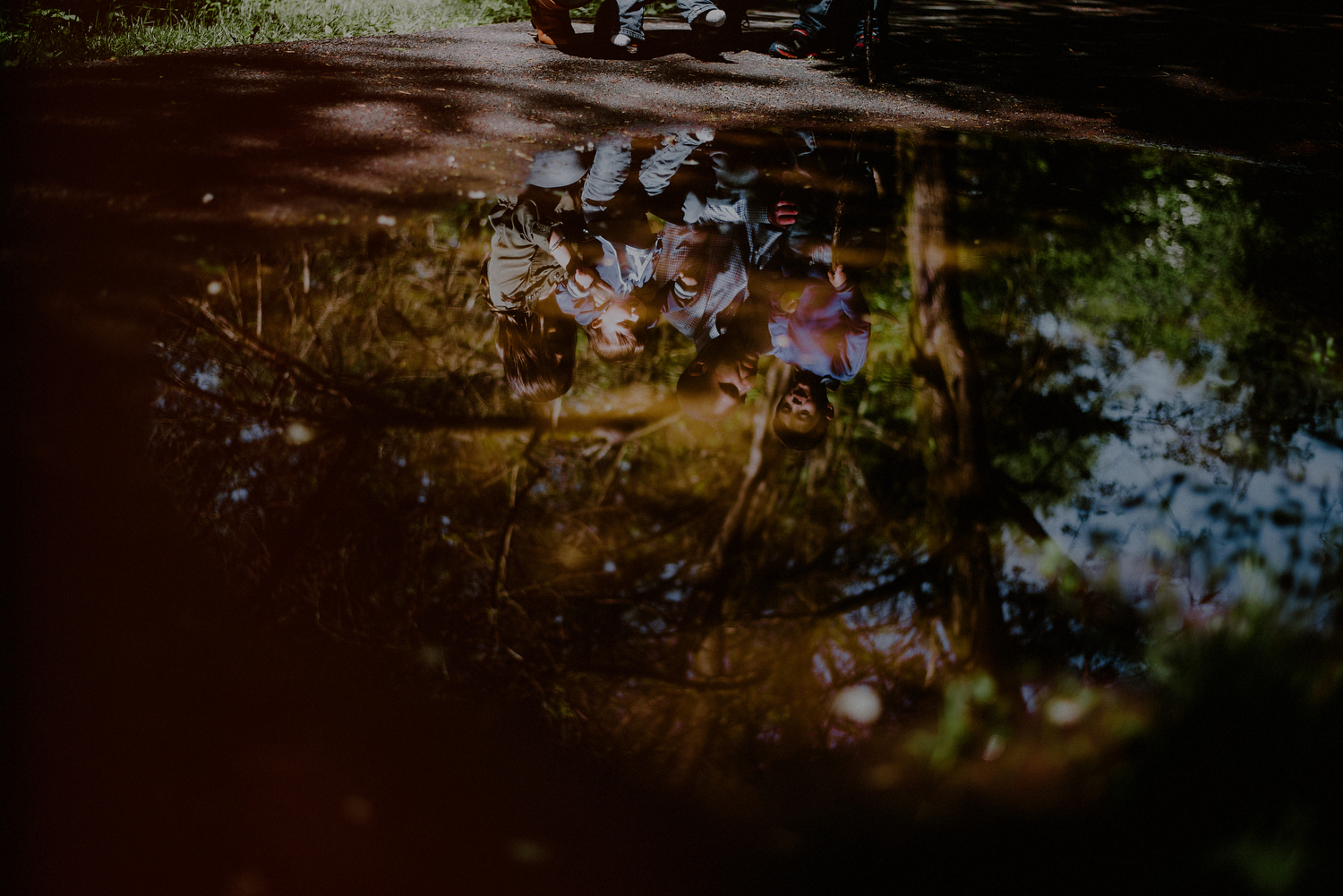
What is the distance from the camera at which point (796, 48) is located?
7.34 metres

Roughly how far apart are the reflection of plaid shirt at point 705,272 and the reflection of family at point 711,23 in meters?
4.27

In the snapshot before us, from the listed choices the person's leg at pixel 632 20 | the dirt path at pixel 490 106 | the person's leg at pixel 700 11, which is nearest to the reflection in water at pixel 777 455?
the dirt path at pixel 490 106

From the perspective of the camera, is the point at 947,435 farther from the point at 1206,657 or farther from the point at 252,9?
the point at 252,9

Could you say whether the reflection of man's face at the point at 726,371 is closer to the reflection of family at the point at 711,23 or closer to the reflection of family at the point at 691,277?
the reflection of family at the point at 691,277

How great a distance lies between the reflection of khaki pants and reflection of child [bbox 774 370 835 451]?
5.57m

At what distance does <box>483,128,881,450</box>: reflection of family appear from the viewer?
Result: 9.60 feet

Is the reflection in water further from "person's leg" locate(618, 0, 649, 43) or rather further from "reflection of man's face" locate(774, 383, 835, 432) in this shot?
"person's leg" locate(618, 0, 649, 43)

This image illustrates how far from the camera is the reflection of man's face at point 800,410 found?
2.72 m

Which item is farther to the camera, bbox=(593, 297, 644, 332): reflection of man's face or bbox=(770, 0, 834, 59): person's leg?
bbox=(770, 0, 834, 59): person's leg

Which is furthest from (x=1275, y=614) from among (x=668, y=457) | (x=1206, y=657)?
(x=668, y=457)

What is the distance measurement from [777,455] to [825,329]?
823 mm

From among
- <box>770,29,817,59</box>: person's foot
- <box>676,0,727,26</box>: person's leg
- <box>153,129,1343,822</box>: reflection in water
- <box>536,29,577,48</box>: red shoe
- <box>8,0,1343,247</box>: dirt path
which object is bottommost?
<box>153,129,1343,822</box>: reflection in water

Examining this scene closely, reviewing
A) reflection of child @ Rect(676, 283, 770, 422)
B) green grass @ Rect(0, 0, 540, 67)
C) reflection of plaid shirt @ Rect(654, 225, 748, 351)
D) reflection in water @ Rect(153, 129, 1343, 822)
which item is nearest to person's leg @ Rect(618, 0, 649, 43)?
green grass @ Rect(0, 0, 540, 67)

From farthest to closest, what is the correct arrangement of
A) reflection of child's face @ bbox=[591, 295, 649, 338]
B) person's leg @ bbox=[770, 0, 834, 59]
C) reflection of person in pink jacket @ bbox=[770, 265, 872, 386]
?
1. person's leg @ bbox=[770, 0, 834, 59]
2. reflection of child's face @ bbox=[591, 295, 649, 338]
3. reflection of person in pink jacket @ bbox=[770, 265, 872, 386]
